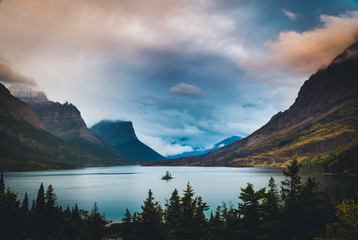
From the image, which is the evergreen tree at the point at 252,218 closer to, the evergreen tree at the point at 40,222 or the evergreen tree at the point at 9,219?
the evergreen tree at the point at 9,219

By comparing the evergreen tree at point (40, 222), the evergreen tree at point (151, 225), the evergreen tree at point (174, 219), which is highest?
the evergreen tree at point (151, 225)

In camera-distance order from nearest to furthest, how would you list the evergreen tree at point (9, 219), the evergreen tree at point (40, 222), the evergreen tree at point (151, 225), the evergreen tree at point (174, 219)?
the evergreen tree at point (151, 225) < the evergreen tree at point (174, 219) < the evergreen tree at point (9, 219) < the evergreen tree at point (40, 222)

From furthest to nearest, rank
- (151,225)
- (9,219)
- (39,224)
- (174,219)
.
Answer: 1. (39,224)
2. (174,219)
3. (9,219)
4. (151,225)

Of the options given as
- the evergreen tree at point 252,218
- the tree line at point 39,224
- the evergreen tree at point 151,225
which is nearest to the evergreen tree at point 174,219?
the evergreen tree at point 151,225

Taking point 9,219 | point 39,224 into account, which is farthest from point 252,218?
point 39,224

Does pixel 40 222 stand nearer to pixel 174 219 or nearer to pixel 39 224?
pixel 39 224

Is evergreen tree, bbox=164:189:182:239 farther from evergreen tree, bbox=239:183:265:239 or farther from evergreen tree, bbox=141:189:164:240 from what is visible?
evergreen tree, bbox=239:183:265:239

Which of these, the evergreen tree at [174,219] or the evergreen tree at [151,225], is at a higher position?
the evergreen tree at [151,225]

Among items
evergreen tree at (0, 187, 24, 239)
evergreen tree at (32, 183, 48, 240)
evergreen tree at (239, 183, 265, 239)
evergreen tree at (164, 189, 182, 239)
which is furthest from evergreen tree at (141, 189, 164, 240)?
evergreen tree at (32, 183, 48, 240)

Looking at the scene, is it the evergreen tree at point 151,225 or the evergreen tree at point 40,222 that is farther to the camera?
the evergreen tree at point 40,222

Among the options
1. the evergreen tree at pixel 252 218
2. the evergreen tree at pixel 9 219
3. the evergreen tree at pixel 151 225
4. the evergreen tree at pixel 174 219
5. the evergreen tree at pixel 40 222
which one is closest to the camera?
the evergreen tree at pixel 252 218

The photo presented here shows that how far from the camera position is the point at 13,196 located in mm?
53688

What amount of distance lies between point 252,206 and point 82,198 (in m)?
143

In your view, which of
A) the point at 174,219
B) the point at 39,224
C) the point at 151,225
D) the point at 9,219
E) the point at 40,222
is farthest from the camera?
the point at 39,224
